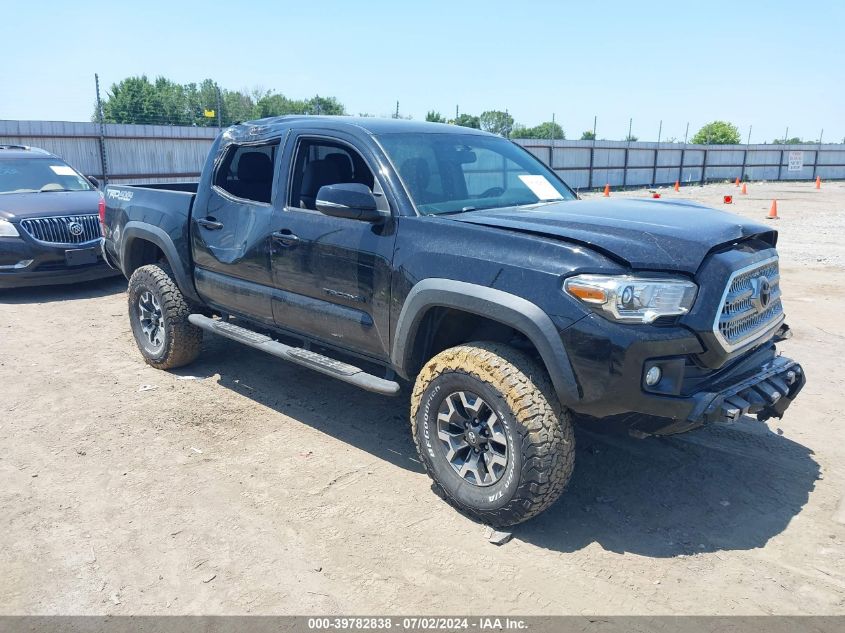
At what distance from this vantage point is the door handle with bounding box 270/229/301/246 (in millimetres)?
4570

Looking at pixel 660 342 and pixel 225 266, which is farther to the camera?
pixel 225 266

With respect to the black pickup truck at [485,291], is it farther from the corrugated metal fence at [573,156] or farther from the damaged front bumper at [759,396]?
the corrugated metal fence at [573,156]

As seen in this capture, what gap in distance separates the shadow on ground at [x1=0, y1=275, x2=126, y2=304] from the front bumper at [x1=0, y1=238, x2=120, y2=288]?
231mm

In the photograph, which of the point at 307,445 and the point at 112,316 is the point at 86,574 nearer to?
the point at 307,445

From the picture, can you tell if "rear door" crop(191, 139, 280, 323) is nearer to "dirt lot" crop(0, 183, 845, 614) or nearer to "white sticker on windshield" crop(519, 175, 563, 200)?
"dirt lot" crop(0, 183, 845, 614)

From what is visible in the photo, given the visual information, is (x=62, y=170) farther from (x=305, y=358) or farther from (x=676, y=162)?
(x=676, y=162)

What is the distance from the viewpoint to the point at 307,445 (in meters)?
4.66

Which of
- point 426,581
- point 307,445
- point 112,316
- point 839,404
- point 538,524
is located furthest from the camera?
point 112,316

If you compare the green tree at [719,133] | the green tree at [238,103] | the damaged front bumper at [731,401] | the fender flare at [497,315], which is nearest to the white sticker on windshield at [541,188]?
the fender flare at [497,315]

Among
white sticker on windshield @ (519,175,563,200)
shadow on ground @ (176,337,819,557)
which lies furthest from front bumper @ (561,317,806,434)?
white sticker on windshield @ (519,175,563,200)

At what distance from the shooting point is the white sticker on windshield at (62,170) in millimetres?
10289

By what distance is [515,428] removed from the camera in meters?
3.40

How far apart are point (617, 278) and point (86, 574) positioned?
282 cm

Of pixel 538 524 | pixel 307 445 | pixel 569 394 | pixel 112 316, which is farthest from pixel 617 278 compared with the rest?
pixel 112 316
